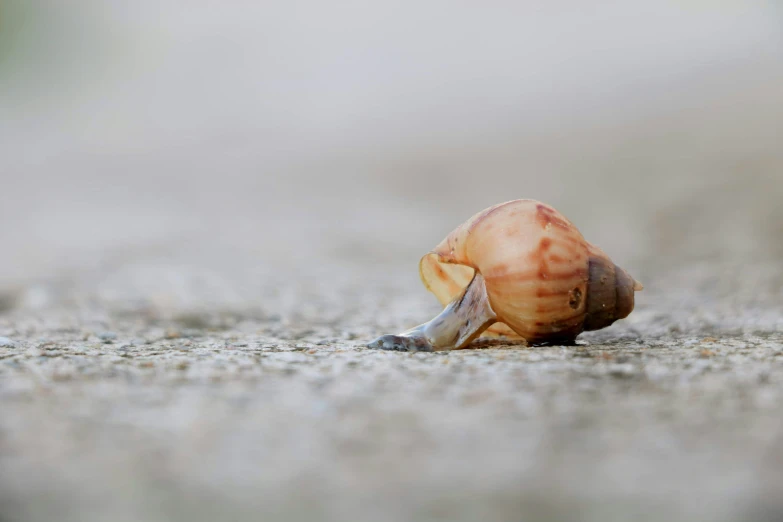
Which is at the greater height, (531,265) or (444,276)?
(531,265)

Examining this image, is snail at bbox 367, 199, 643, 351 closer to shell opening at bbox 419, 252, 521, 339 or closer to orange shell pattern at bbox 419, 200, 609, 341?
orange shell pattern at bbox 419, 200, 609, 341

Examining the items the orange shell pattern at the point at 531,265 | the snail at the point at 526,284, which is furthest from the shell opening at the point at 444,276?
the orange shell pattern at the point at 531,265

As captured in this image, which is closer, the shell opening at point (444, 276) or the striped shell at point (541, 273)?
the striped shell at point (541, 273)

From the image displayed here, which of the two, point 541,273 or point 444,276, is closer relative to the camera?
point 541,273

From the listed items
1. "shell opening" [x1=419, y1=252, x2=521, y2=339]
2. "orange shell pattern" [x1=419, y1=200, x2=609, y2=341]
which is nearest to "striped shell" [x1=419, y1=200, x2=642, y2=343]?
"orange shell pattern" [x1=419, y1=200, x2=609, y2=341]

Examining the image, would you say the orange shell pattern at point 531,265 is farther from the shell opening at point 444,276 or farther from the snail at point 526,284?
the shell opening at point 444,276

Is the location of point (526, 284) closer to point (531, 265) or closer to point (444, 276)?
point (531, 265)

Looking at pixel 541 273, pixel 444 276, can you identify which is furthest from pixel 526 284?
pixel 444 276
